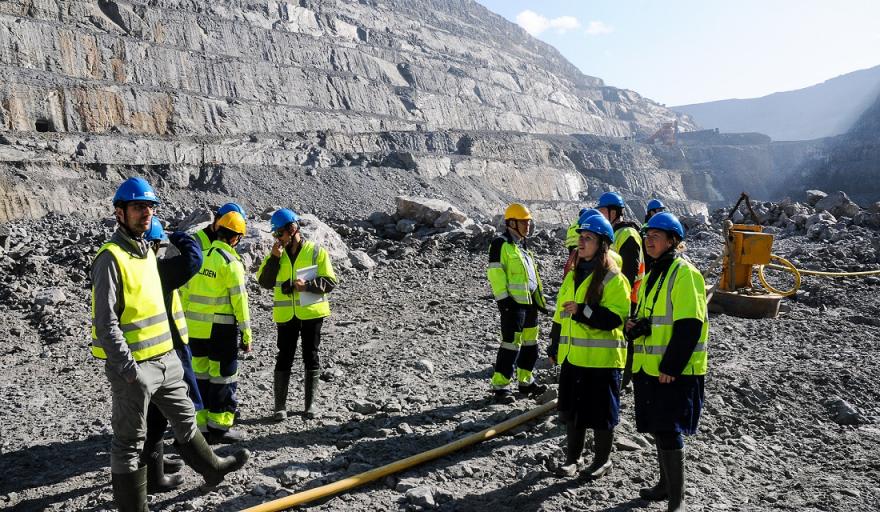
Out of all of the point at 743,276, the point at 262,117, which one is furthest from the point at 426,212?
the point at 262,117

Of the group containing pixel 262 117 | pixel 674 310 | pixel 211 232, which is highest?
pixel 262 117

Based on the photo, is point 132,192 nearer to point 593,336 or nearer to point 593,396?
point 593,336

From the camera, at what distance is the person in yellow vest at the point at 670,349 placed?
3.32 metres

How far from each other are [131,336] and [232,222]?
1574 millimetres

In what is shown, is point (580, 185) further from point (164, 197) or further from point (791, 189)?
point (164, 197)

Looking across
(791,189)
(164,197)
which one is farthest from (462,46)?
(164,197)

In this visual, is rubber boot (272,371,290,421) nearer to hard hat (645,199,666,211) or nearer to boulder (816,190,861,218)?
hard hat (645,199,666,211)

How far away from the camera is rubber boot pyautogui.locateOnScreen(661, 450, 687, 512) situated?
3.46 m

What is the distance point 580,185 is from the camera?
49.4 metres

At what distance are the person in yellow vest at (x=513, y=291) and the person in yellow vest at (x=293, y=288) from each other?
1419 mm

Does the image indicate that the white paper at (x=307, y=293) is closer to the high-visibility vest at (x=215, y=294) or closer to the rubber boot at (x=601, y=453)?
the high-visibility vest at (x=215, y=294)

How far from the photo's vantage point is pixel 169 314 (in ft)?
12.3

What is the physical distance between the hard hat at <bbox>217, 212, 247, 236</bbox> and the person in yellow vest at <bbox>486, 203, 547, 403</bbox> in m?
2.04

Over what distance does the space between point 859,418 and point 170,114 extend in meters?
→ 32.1
